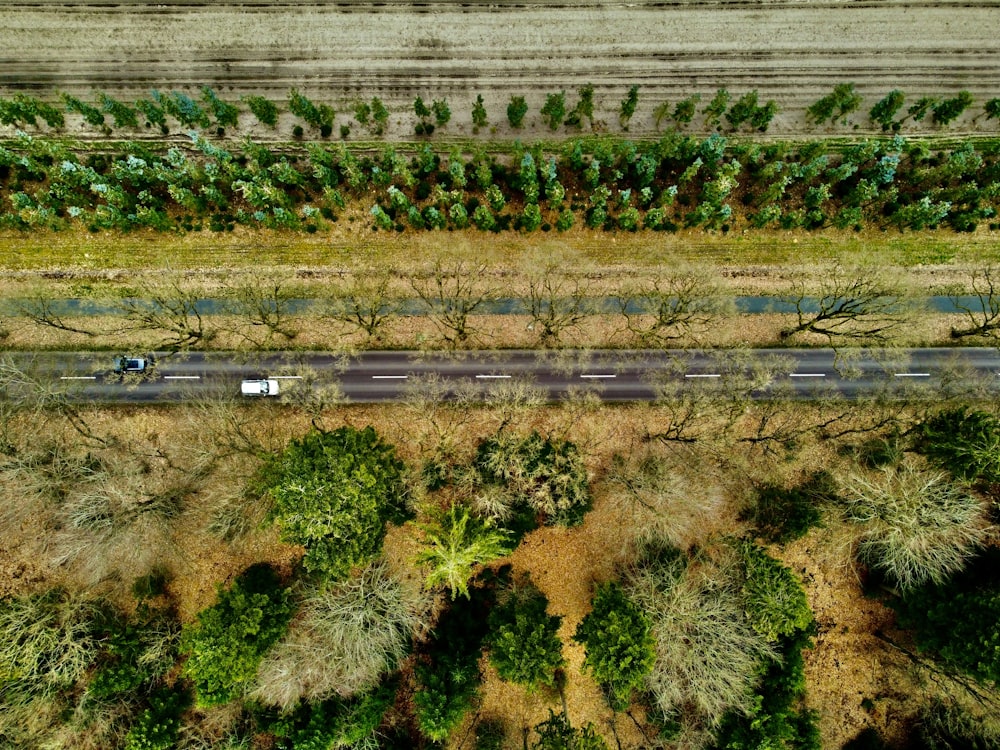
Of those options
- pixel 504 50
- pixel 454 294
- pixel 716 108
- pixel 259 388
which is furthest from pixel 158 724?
pixel 716 108

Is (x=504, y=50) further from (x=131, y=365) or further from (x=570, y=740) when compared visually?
(x=570, y=740)

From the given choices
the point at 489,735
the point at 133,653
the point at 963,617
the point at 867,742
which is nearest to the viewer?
the point at 963,617

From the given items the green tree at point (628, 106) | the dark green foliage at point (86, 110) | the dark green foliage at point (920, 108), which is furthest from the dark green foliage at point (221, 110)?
the dark green foliage at point (920, 108)

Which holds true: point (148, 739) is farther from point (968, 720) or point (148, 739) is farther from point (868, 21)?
point (868, 21)

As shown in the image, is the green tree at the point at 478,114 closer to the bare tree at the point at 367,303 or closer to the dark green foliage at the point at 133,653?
the bare tree at the point at 367,303

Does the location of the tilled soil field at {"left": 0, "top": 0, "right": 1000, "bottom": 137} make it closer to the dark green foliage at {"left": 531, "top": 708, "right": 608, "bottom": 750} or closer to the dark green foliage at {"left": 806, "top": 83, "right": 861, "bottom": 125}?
the dark green foliage at {"left": 806, "top": 83, "right": 861, "bottom": 125}

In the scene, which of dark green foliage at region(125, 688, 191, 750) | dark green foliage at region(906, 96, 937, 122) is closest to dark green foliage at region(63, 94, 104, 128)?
dark green foliage at region(125, 688, 191, 750)

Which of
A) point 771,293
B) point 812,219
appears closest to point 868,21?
point 812,219
